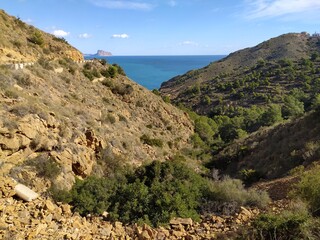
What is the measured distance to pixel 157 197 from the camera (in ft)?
29.5

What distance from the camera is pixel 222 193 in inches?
387

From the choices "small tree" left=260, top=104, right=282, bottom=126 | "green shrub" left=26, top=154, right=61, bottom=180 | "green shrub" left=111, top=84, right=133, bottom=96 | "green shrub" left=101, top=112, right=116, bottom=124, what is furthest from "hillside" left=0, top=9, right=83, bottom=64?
"small tree" left=260, top=104, right=282, bottom=126

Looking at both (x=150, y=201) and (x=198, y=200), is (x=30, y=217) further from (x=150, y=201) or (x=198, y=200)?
(x=198, y=200)

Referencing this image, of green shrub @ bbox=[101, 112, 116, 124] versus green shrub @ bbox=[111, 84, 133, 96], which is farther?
green shrub @ bbox=[111, 84, 133, 96]

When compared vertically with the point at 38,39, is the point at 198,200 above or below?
below

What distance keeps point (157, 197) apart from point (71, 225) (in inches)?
97.9

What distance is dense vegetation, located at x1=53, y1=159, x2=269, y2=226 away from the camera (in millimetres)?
8484

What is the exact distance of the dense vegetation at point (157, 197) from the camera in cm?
848

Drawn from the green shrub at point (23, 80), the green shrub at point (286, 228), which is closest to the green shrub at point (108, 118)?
the green shrub at point (23, 80)

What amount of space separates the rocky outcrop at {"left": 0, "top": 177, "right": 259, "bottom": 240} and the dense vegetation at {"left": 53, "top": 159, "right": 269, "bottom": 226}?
331 millimetres

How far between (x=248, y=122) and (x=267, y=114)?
3.77 m

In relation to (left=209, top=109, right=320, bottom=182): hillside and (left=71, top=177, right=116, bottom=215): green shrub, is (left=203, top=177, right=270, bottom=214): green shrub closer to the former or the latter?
(left=71, top=177, right=116, bottom=215): green shrub

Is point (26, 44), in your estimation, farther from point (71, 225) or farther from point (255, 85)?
point (255, 85)

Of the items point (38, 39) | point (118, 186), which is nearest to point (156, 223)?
point (118, 186)
